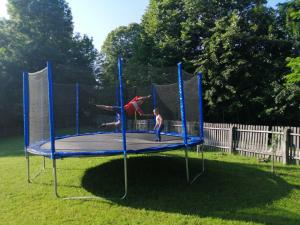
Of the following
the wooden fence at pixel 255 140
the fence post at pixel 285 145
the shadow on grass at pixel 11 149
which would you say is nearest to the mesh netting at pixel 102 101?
the wooden fence at pixel 255 140

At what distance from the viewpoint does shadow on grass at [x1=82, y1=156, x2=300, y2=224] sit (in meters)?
4.71

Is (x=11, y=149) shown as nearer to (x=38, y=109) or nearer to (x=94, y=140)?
(x=94, y=140)

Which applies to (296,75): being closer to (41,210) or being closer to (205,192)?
(205,192)

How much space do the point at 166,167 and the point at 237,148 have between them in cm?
269

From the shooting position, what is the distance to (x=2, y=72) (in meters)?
18.5

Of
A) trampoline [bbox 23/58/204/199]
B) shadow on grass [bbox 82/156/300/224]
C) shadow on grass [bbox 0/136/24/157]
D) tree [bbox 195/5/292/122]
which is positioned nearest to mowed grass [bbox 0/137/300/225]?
shadow on grass [bbox 82/156/300/224]

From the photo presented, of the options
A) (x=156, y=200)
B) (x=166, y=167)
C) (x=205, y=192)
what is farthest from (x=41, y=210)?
(x=166, y=167)

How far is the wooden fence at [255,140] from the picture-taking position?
25.7 ft

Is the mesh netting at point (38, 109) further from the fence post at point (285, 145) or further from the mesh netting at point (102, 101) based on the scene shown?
the fence post at point (285, 145)

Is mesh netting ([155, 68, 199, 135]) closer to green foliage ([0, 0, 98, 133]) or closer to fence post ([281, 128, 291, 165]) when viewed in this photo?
fence post ([281, 128, 291, 165])

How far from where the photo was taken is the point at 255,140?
29.1 ft

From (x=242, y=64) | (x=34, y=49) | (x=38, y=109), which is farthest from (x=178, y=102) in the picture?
(x=34, y=49)

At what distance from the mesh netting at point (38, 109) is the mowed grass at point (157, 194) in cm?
85

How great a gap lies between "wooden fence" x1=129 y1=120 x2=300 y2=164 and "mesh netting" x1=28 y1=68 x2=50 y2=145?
4.35 metres
